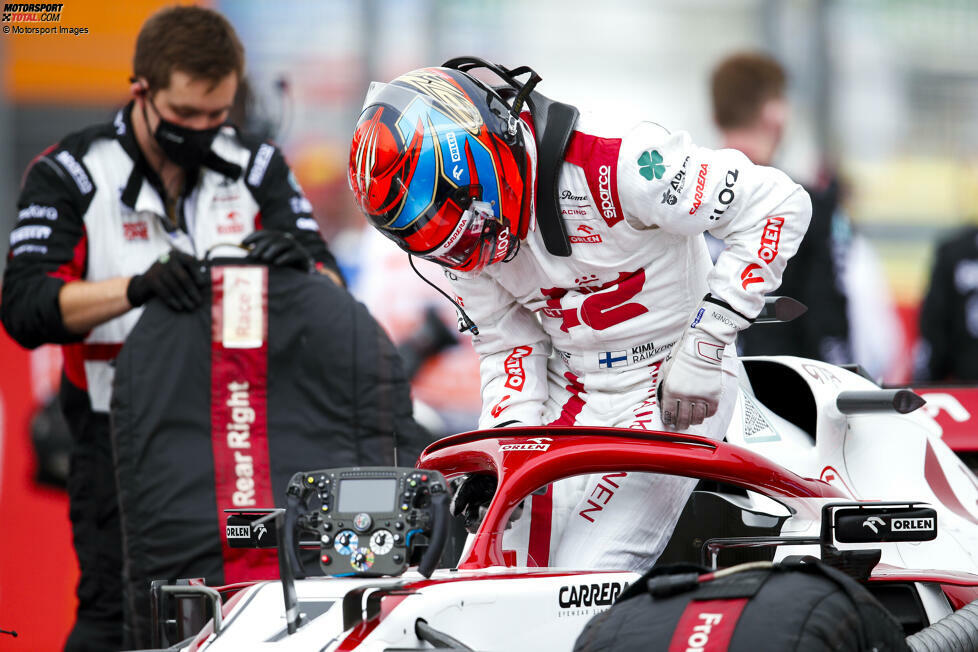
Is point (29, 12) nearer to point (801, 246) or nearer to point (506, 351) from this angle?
point (506, 351)

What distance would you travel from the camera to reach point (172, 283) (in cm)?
447

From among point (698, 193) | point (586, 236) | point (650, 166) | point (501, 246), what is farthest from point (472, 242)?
point (698, 193)

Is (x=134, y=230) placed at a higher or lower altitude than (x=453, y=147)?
lower

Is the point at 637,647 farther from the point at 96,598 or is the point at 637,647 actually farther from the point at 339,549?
the point at 96,598

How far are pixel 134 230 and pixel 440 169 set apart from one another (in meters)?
2.10

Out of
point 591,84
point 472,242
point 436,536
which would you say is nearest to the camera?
point 436,536

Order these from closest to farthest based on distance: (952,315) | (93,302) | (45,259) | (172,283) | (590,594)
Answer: (590,594), (172,283), (93,302), (45,259), (952,315)

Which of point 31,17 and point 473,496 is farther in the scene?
point 31,17

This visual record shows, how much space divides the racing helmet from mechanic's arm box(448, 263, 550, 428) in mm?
410

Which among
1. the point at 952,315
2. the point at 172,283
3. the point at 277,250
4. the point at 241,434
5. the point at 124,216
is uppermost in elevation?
the point at 124,216

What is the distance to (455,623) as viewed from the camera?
8.19ft

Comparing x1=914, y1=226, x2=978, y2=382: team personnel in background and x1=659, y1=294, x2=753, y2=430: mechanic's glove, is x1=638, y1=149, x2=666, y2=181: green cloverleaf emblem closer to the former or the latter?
x1=659, y1=294, x2=753, y2=430: mechanic's glove

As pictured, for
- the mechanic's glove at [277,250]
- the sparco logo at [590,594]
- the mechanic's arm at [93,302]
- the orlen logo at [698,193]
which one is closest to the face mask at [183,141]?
the mechanic's glove at [277,250]

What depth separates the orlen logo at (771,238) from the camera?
3.38m
